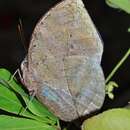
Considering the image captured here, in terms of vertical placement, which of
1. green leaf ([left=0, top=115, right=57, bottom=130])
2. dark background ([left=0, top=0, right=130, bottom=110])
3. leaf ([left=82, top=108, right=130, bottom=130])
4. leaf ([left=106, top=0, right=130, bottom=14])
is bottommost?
dark background ([left=0, top=0, right=130, bottom=110])

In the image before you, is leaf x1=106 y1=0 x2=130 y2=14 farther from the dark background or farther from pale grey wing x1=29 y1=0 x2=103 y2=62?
the dark background

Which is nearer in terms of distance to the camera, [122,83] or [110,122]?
[110,122]

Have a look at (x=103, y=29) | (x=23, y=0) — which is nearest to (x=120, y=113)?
(x=103, y=29)

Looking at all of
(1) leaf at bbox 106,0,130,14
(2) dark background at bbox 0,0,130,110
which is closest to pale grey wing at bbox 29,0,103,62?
(1) leaf at bbox 106,0,130,14

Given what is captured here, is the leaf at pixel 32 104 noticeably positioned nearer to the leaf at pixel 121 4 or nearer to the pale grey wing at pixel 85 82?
the pale grey wing at pixel 85 82

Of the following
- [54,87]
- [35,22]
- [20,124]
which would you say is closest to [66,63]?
[54,87]

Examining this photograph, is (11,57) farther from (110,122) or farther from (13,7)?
(110,122)

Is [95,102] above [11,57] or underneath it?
above
